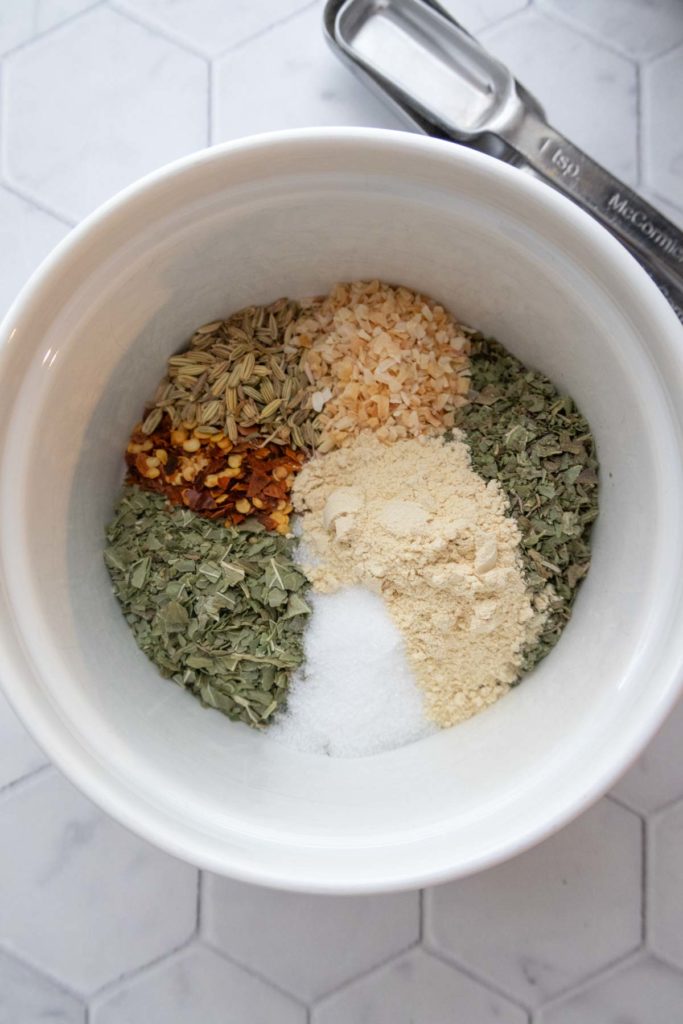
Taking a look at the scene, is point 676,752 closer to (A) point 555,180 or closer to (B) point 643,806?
(B) point 643,806

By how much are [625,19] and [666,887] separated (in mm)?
1088

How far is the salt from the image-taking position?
88cm

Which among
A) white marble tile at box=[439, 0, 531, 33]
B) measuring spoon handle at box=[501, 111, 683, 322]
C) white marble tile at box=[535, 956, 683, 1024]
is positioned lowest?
white marble tile at box=[535, 956, 683, 1024]

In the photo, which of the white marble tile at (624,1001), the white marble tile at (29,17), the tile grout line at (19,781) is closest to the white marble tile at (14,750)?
the tile grout line at (19,781)

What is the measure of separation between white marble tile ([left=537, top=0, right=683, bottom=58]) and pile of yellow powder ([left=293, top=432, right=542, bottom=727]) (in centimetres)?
59

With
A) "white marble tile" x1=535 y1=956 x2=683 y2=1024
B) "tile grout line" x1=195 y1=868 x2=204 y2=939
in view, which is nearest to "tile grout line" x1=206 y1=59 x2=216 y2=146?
"tile grout line" x1=195 y1=868 x2=204 y2=939

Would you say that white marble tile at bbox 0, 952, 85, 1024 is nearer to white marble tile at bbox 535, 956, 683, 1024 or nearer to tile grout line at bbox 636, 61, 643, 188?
Result: white marble tile at bbox 535, 956, 683, 1024

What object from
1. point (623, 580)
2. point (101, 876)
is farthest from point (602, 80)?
point (101, 876)

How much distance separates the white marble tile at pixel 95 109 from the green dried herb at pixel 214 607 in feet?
1.49

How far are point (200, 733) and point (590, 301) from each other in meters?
0.59

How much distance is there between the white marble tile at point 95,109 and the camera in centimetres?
104

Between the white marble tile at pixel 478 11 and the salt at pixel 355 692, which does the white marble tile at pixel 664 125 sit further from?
the salt at pixel 355 692

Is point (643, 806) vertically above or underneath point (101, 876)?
above

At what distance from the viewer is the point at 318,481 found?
3.02 feet
